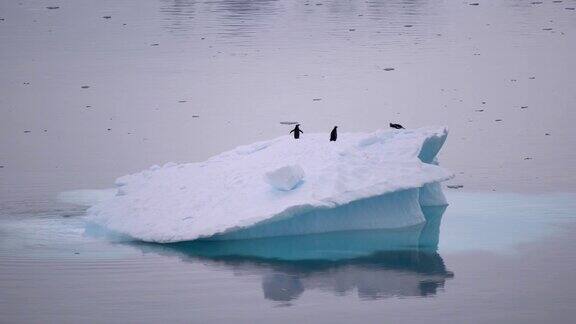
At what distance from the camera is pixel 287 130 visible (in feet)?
54.6

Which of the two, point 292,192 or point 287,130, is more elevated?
point 292,192

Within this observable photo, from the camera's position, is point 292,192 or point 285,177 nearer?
point 285,177

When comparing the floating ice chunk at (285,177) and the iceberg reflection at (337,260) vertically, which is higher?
the floating ice chunk at (285,177)

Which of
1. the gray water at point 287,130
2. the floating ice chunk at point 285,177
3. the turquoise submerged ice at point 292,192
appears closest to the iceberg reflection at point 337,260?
the gray water at point 287,130

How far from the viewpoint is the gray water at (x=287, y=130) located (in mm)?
8859

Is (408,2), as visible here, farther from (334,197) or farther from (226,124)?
(334,197)

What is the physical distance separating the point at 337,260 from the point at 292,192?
0.98 metres

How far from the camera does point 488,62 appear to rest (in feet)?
72.4

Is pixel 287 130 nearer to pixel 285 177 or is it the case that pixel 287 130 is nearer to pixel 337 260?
pixel 285 177

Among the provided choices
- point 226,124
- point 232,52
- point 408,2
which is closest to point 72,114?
point 226,124

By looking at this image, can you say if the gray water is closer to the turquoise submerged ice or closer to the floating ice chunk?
the turquoise submerged ice

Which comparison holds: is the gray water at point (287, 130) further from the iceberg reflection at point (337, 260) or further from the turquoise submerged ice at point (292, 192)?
the turquoise submerged ice at point (292, 192)

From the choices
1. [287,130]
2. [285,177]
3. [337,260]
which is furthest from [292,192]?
[287,130]

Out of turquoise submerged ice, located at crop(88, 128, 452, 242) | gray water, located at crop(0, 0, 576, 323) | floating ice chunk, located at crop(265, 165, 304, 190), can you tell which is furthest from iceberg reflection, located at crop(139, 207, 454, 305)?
floating ice chunk, located at crop(265, 165, 304, 190)
